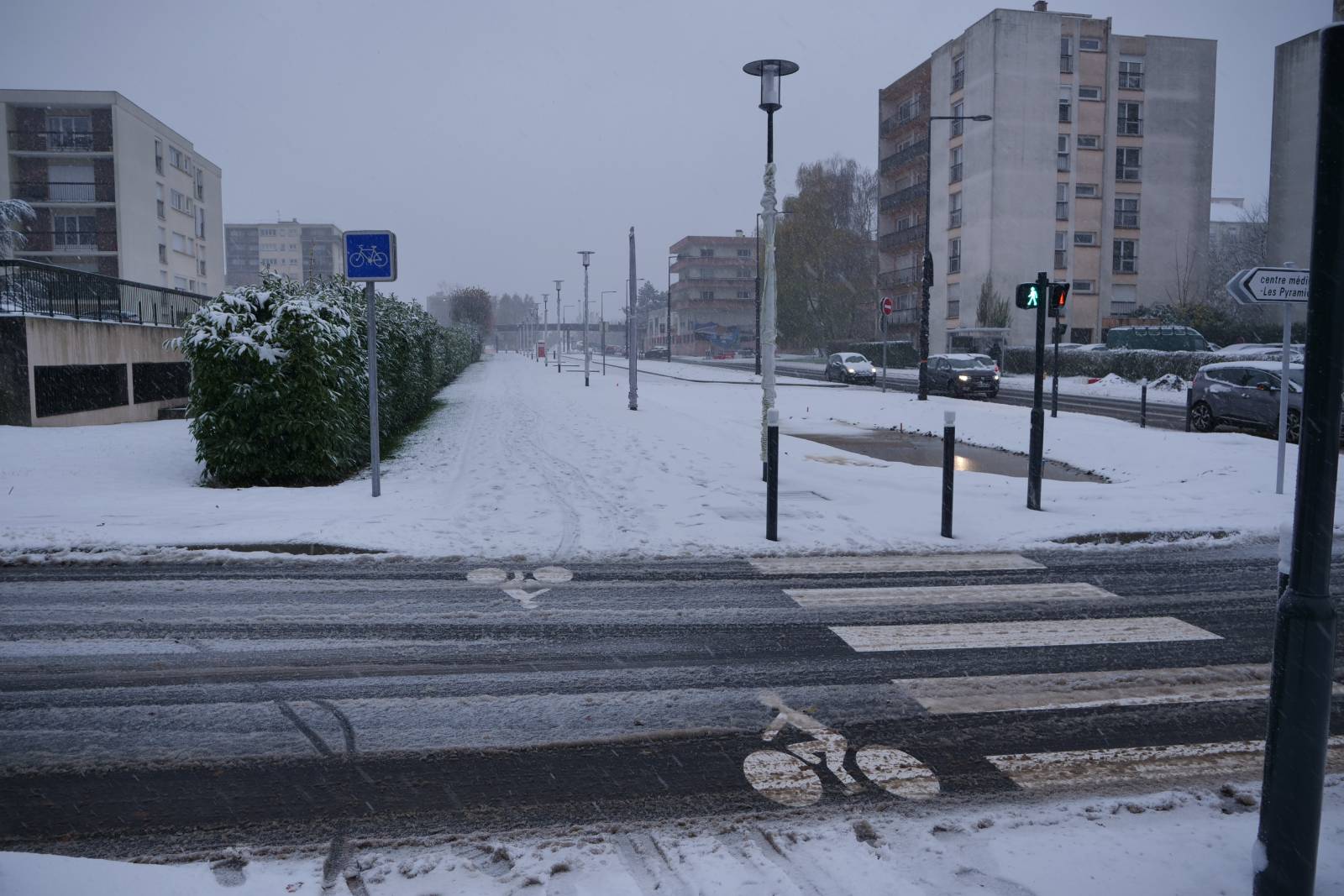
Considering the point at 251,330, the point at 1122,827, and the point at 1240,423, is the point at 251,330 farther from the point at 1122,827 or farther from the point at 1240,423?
the point at 1240,423

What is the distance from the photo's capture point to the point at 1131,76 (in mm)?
51938

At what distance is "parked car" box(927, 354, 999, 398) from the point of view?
30.3m

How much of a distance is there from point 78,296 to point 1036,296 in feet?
58.6

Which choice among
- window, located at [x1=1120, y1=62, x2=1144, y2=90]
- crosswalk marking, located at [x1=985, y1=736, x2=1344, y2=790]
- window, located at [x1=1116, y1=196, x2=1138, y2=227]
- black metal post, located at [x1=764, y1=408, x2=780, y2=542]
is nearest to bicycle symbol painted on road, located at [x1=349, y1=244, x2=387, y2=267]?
black metal post, located at [x1=764, y1=408, x2=780, y2=542]

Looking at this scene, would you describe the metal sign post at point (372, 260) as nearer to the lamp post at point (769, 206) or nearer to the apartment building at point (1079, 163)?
the lamp post at point (769, 206)

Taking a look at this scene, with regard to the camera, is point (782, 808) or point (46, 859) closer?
point (46, 859)

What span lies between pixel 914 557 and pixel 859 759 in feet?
14.3

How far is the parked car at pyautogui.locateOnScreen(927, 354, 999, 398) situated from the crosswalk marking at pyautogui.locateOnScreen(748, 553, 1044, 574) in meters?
23.1

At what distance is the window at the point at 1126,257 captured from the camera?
53.0 meters

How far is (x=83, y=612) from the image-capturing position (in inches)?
245

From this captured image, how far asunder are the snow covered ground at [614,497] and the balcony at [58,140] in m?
44.8

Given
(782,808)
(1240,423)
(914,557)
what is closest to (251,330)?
(914,557)

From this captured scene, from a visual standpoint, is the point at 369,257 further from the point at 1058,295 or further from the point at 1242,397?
the point at 1242,397

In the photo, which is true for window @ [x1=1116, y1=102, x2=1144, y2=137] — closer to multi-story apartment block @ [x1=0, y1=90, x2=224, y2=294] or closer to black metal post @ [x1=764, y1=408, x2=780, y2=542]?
black metal post @ [x1=764, y1=408, x2=780, y2=542]
